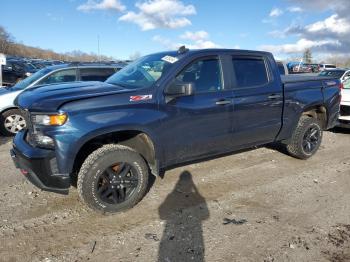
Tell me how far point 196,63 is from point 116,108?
1.36m

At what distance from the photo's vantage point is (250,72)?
5449 mm

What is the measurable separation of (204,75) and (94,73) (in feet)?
15.8

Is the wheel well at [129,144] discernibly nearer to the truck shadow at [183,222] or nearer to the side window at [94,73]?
the truck shadow at [183,222]

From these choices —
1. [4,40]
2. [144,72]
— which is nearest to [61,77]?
[144,72]

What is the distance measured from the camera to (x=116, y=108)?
160 inches

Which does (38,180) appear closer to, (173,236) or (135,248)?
(135,248)

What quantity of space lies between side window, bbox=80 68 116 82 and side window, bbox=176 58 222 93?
4495 mm

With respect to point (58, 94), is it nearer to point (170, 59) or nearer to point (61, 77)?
point (170, 59)

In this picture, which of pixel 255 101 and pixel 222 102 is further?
pixel 255 101

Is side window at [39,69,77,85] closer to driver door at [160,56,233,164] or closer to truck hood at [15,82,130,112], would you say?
truck hood at [15,82,130,112]

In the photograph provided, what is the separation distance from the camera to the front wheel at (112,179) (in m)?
4.05

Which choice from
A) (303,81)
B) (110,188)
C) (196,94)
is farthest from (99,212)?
(303,81)

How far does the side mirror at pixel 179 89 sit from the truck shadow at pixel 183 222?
4.54 feet

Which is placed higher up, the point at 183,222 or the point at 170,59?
the point at 170,59
